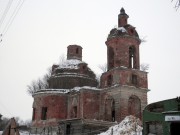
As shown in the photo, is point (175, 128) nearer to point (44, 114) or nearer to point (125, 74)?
point (125, 74)

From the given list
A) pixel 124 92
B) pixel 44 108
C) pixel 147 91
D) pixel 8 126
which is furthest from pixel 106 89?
pixel 8 126

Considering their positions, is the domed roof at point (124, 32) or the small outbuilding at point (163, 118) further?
the domed roof at point (124, 32)

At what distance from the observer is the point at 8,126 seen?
44.3ft

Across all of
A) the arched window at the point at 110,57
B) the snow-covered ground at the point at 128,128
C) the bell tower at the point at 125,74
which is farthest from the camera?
the arched window at the point at 110,57

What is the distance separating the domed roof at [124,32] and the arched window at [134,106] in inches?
243

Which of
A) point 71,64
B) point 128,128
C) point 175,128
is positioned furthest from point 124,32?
point 175,128

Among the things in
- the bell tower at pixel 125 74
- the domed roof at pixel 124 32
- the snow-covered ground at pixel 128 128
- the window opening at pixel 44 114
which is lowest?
the snow-covered ground at pixel 128 128

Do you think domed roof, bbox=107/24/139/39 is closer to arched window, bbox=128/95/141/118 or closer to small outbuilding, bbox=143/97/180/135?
arched window, bbox=128/95/141/118

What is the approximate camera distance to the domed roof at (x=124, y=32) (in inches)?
1168

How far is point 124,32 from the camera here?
2970cm

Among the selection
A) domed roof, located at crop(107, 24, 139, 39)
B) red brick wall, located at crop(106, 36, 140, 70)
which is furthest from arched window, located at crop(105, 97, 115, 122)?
domed roof, located at crop(107, 24, 139, 39)

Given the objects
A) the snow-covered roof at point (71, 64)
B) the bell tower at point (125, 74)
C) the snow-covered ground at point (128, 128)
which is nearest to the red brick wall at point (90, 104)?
the bell tower at point (125, 74)

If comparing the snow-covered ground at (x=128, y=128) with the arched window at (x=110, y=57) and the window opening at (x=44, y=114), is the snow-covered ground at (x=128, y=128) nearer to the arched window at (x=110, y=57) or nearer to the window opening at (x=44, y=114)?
the arched window at (x=110, y=57)

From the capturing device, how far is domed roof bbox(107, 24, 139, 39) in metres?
29.7
